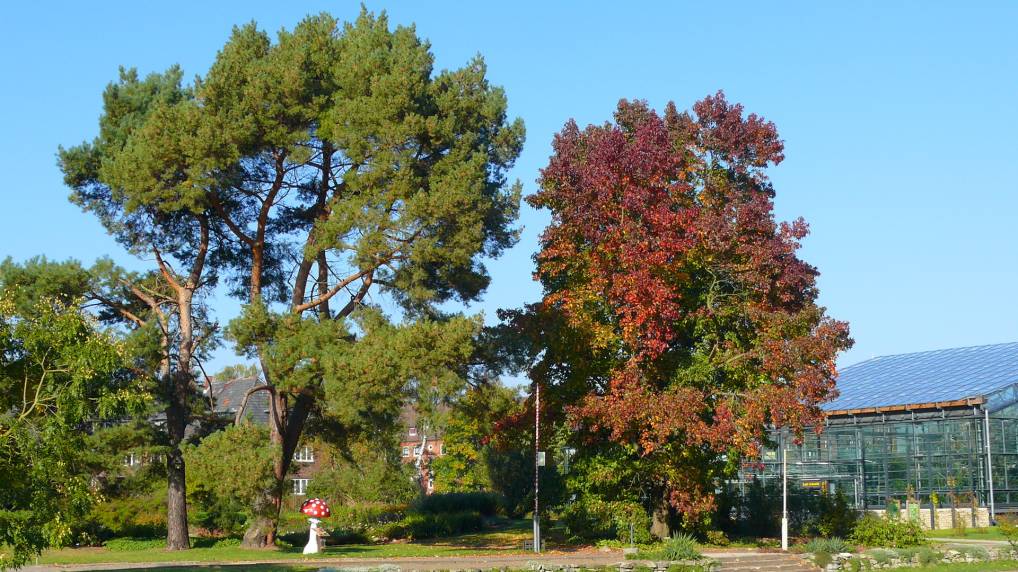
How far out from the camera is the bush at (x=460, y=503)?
146 ft

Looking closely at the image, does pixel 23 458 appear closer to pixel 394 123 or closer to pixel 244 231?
pixel 394 123

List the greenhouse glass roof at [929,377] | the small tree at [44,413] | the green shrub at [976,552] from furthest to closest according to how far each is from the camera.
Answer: the greenhouse glass roof at [929,377] → the green shrub at [976,552] → the small tree at [44,413]

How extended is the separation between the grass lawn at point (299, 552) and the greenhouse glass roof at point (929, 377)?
55.8 feet

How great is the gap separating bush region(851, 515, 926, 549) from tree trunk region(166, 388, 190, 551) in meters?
21.2

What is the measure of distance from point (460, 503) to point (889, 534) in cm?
1962

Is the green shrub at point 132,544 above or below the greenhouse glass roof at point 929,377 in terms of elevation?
below

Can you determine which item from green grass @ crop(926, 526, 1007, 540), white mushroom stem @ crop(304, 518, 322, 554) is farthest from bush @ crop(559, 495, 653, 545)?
green grass @ crop(926, 526, 1007, 540)

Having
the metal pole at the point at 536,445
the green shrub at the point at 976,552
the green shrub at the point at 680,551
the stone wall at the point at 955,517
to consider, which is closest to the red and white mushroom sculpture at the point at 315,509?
the metal pole at the point at 536,445

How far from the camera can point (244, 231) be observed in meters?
34.4

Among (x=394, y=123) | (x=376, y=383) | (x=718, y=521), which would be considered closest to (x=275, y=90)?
(x=394, y=123)

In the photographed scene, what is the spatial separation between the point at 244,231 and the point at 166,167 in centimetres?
440

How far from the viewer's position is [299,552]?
30891 mm

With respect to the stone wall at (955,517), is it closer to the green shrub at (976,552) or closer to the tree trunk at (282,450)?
the green shrub at (976,552)

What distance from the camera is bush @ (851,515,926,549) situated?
3160 cm
